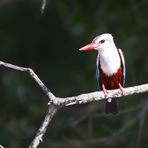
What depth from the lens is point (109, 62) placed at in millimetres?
8086

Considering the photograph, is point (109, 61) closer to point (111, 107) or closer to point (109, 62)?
point (109, 62)

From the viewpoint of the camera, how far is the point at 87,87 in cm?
1124

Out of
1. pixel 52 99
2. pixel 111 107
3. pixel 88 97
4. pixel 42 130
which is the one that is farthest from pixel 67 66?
pixel 42 130

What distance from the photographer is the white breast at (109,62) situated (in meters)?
8.09

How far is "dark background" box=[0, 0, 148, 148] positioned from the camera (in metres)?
10.3

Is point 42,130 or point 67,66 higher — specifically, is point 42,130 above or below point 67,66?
below

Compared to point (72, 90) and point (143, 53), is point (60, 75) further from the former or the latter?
point (143, 53)

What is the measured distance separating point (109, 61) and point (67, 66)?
13.8ft

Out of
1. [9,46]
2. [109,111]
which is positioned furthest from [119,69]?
[9,46]

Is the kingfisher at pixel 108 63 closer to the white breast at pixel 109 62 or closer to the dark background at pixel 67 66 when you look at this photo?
the white breast at pixel 109 62

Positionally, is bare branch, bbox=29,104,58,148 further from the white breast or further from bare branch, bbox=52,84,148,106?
the white breast

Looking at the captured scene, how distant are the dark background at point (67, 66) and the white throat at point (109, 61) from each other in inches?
36.2

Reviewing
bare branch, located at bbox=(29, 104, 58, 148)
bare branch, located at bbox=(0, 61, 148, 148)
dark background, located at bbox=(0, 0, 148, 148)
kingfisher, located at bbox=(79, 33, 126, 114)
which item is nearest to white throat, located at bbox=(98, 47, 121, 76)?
kingfisher, located at bbox=(79, 33, 126, 114)

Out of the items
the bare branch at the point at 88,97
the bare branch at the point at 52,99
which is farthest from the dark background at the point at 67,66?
the bare branch at the point at 52,99
